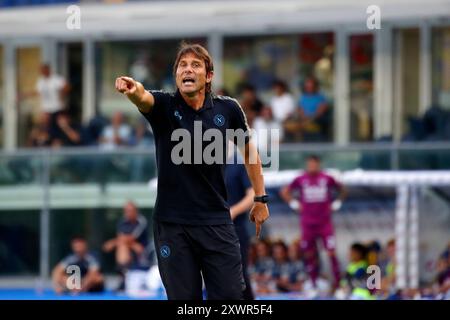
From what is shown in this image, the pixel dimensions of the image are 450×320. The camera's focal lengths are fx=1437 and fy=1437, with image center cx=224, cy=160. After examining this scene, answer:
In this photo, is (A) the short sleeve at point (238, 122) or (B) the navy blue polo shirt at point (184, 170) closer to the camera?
(B) the navy blue polo shirt at point (184, 170)

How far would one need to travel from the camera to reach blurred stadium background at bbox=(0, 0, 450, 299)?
1858 centimetres

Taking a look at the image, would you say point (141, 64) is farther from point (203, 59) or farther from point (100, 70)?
point (203, 59)

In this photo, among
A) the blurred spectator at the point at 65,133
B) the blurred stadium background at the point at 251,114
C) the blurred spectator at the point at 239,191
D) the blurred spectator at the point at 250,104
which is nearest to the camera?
the blurred spectator at the point at 239,191

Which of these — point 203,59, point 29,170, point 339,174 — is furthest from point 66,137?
point 203,59

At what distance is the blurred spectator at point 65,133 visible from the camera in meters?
22.1

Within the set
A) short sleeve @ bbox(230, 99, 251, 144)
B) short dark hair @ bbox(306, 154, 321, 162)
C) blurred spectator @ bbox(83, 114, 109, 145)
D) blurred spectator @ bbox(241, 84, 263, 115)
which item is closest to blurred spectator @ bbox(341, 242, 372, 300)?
short dark hair @ bbox(306, 154, 321, 162)

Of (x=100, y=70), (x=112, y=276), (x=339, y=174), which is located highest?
(x=100, y=70)

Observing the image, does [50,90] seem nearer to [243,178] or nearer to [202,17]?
[202,17]

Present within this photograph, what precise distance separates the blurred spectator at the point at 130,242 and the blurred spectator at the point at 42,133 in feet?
10.6

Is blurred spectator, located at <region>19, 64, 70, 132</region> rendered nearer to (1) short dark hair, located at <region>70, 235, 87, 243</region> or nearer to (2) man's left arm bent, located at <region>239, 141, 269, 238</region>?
(1) short dark hair, located at <region>70, 235, 87, 243</region>

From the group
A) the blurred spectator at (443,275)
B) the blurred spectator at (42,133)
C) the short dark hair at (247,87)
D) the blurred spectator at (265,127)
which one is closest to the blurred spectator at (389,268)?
the blurred spectator at (443,275)

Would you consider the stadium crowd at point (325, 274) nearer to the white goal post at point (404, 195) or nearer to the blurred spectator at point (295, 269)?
the blurred spectator at point (295, 269)
